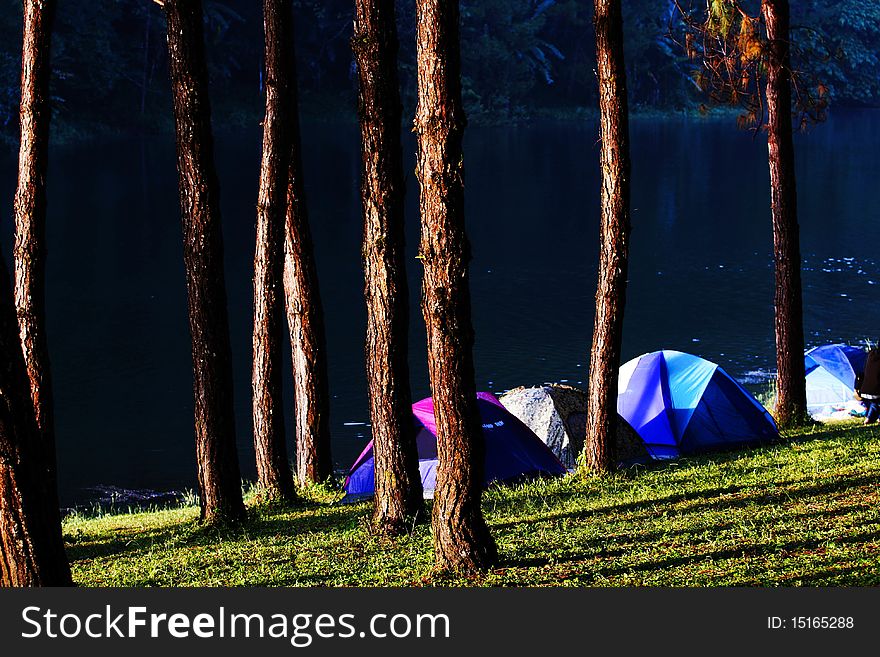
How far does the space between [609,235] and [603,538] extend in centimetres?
399

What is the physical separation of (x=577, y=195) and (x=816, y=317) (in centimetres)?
2484

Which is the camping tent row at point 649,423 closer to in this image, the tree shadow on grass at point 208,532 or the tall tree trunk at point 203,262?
the tree shadow on grass at point 208,532

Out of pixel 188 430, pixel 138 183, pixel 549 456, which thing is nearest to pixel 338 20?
pixel 138 183

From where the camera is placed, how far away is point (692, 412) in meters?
15.3

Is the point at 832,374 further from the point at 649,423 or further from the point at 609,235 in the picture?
the point at 609,235

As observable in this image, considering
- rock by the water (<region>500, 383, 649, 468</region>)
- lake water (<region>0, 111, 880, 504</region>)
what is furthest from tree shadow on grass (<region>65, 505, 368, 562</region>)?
lake water (<region>0, 111, 880, 504</region>)

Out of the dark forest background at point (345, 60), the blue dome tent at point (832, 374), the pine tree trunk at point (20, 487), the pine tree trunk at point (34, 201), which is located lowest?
the blue dome tent at point (832, 374)

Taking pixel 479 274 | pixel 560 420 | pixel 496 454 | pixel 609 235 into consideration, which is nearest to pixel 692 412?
pixel 560 420

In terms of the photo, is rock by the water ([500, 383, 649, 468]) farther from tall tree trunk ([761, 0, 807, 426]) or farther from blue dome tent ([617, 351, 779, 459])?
tall tree trunk ([761, 0, 807, 426])

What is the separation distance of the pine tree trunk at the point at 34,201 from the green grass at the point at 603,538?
1670 millimetres

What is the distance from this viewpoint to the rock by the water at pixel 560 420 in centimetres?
1432

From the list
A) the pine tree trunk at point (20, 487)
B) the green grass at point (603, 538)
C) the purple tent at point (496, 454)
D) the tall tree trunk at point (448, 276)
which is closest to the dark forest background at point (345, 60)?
the purple tent at point (496, 454)

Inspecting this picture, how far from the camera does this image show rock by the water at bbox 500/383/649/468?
47.0 ft

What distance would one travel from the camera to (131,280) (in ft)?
115
